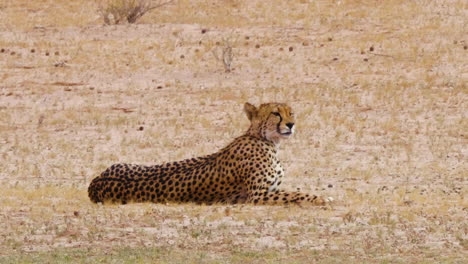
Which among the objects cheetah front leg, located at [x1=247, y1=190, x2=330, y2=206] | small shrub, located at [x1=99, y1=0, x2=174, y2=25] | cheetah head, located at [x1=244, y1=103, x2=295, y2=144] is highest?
small shrub, located at [x1=99, y1=0, x2=174, y2=25]

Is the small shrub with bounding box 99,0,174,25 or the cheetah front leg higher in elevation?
the small shrub with bounding box 99,0,174,25

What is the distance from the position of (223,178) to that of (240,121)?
8.19 metres

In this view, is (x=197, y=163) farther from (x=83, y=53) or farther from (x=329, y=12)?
(x=329, y=12)

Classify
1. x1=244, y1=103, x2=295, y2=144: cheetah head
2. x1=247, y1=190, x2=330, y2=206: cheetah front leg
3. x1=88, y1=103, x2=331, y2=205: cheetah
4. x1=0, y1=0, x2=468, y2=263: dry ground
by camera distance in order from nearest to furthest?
x1=0, y1=0, x2=468, y2=263: dry ground, x1=247, y1=190, x2=330, y2=206: cheetah front leg, x1=88, y1=103, x2=331, y2=205: cheetah, x1=244, y1=103, x2=295, y2=144: cheetah head

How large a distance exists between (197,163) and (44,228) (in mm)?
2159

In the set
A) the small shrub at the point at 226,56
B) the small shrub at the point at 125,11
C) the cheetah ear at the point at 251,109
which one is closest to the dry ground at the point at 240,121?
the small shrub at the point at 226,56

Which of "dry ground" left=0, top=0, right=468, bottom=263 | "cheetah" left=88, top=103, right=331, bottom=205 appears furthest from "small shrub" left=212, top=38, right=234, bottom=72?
"cheetah" left=88, top=103, right=331, bottom=205

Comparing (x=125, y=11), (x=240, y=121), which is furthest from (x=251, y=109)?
(x=125, y=11)

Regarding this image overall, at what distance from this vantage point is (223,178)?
1388cm

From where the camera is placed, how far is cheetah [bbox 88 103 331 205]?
13859 millimetres

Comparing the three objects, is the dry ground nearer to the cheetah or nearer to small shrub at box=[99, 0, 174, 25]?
the cheetah

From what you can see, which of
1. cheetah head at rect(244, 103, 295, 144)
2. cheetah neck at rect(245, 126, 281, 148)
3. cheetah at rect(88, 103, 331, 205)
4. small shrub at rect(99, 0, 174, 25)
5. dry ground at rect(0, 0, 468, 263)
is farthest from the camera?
small shrub at rect(99, 0, 174, 25)

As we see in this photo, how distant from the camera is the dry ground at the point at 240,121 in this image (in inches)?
480

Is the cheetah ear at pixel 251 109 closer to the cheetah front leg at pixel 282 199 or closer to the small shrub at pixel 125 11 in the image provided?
the cheetah front leg at pixel 282 199
